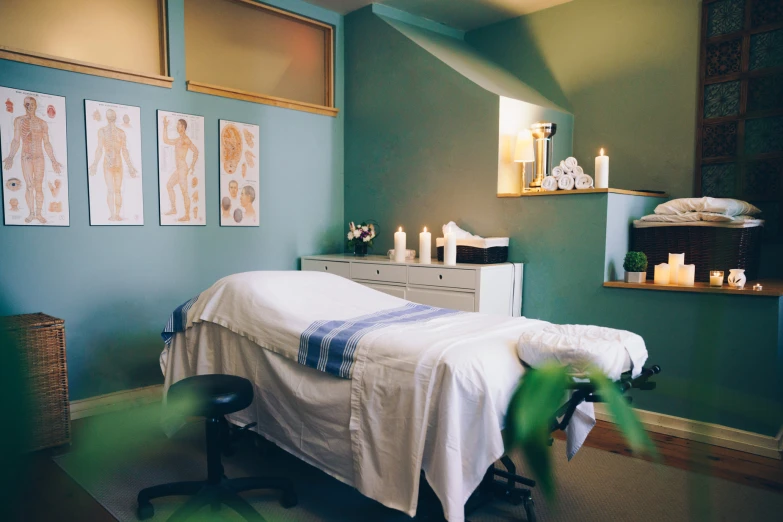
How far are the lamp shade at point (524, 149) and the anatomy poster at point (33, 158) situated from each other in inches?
94.8

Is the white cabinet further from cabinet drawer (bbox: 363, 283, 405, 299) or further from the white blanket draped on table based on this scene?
the white blanket draped on table

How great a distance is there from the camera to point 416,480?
159 centimetres

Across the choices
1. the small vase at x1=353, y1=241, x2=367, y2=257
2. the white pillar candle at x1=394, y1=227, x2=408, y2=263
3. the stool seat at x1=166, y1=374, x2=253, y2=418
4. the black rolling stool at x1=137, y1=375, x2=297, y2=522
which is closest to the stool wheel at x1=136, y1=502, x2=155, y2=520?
the black rolling stool at x1=137, y1=375, x2=297, y2=522

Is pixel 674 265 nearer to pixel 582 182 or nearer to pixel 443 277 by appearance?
pixel 582 182

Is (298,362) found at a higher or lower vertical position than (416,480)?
higher

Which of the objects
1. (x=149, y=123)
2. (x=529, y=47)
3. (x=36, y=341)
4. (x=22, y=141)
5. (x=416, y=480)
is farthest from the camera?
(x=529, y=47)

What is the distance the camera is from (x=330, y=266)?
3.63 m

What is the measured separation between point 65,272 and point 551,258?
2.51m

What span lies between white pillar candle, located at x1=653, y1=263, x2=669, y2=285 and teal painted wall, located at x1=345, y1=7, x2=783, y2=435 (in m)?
0.09

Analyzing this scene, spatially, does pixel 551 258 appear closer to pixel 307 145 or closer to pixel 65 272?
pixel 307 145

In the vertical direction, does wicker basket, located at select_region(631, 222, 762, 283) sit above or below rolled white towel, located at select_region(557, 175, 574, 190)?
below

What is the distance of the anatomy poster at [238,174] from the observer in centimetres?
335

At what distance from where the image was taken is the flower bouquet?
3.69 meters

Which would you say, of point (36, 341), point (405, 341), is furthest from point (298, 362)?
point (36, 341)
